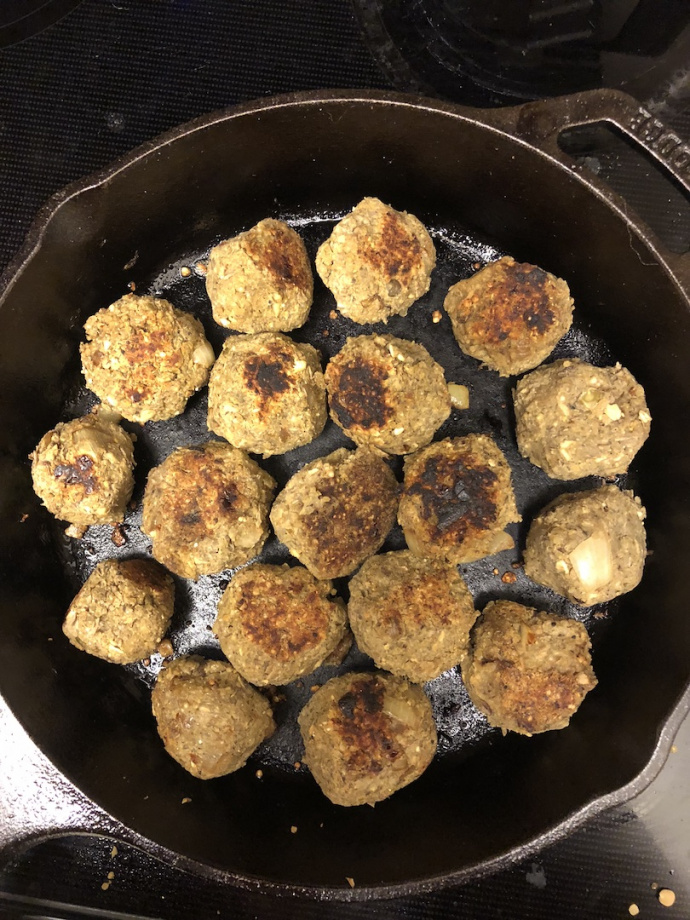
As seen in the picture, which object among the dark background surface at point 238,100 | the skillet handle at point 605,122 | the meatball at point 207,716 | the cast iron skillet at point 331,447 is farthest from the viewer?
the dark background surface at point 238,100

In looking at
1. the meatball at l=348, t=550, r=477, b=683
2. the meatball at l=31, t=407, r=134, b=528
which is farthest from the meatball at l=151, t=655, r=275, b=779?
the meatball at l=31, t=407, r=134, b=528

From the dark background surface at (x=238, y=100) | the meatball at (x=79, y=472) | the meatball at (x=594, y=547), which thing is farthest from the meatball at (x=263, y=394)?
the dark background surface at (x=238, y=100)

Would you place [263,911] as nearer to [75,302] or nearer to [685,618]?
[685,618]

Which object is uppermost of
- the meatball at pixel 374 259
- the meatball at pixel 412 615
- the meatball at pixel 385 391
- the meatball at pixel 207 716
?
the meatball at pixel 374 259

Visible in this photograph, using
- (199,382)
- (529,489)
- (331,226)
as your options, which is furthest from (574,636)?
(331,226)

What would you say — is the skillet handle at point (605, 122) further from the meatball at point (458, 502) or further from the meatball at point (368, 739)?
the meatball at point (368, 739)

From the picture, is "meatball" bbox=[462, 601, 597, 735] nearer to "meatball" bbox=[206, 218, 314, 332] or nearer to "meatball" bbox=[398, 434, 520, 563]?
"meatball" bbox=[398, 434, 520, 563]

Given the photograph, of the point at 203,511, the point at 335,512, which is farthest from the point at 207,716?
the point at 335,512

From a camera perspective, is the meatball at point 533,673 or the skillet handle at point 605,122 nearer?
the skillet handle at point 605,122
